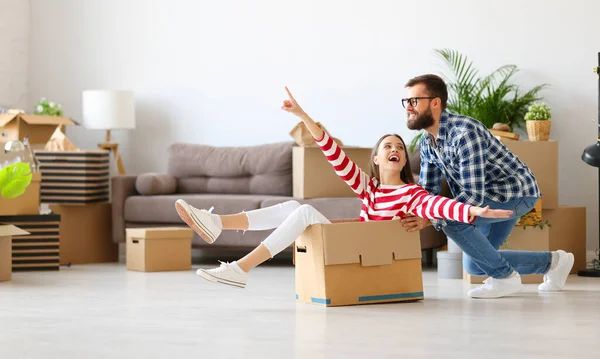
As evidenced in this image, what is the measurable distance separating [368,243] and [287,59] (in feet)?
10.4

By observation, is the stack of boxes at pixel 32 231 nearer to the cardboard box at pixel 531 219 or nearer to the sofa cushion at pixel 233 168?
the sofa cushion at pixel 233 168

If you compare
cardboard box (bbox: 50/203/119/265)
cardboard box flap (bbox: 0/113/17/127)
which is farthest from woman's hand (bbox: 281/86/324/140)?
cardboard box flap (bbox: 0/113/17/127)

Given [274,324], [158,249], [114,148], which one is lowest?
[274,324]

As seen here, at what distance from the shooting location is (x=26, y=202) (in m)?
5.66

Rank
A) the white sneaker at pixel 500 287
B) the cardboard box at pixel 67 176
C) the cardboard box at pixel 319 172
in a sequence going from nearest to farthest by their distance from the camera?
the white sneaker at pixel 500 287 → the cardboard box at pixel 319 172 → the cardboard box at pixel 67 176

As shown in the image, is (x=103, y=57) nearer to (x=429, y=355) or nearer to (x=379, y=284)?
(x=379, y=284)

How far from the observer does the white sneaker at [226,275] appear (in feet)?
12.1

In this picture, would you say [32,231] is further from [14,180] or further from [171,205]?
[171,205]

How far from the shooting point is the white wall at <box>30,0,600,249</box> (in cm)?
597

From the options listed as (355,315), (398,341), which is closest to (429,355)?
(398,341)

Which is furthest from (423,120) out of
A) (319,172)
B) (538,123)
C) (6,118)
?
(6,118)

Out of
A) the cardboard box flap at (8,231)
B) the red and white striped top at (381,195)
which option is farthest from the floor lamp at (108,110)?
the red and white striped top at (381,195)

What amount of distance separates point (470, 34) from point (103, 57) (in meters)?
2.91

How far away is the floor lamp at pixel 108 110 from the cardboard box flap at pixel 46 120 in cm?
13
